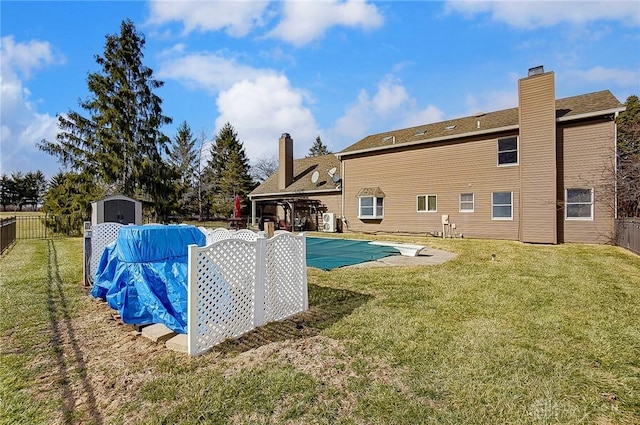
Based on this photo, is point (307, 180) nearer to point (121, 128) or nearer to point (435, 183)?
point (435, 183)

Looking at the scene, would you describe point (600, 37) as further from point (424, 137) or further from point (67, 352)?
point (67, 352)

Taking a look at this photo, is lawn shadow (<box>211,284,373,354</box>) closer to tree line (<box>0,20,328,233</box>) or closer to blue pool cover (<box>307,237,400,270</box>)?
blue pool cover (<box>307,237,400,270</box>)

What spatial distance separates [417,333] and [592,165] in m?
13.4

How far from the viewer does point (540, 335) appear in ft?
12.6

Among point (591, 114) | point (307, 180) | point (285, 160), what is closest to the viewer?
point (591, 114)

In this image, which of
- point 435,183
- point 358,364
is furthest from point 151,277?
point 435,183

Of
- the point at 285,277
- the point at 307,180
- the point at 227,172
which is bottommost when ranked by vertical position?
the point at 285,277

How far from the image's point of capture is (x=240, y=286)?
12.8 ft

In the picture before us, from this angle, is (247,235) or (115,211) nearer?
(247,235)

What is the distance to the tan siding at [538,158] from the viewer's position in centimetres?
1316

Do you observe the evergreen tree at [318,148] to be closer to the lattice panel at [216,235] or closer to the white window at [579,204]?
the white window at [579,204]

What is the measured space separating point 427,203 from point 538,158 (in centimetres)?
512

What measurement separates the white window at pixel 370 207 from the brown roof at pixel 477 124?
2851 millimetres

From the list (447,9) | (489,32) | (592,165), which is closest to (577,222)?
(592,165)
